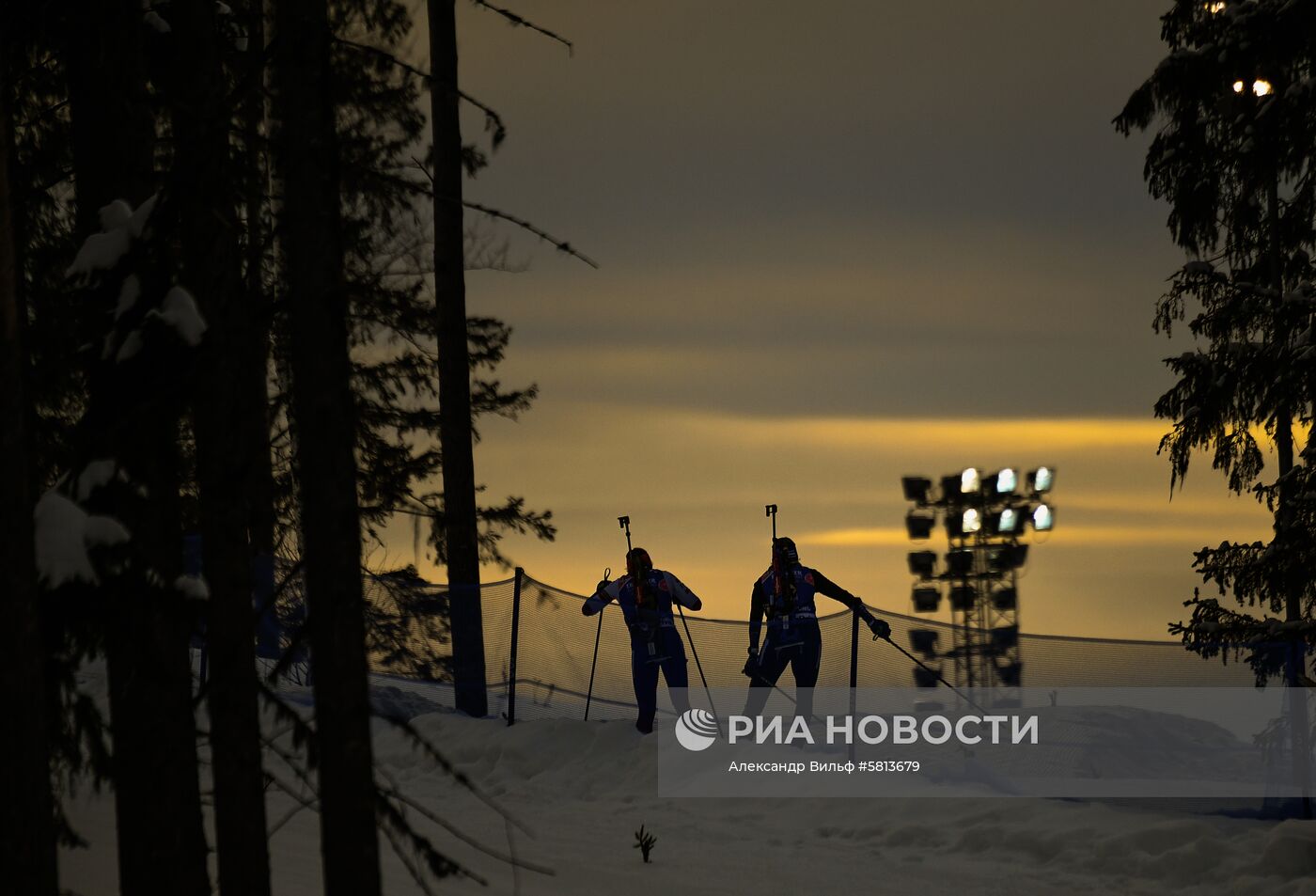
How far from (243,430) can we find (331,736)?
1.75m

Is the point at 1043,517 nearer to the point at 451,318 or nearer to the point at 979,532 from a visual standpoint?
the point at 979,532

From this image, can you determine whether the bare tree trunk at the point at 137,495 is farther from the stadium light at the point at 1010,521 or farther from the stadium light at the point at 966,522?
the stadium light at the point at 966,522

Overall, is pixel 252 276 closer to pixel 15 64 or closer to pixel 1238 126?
pixel 15 64

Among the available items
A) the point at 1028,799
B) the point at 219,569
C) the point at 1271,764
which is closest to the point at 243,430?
the point at 219,569

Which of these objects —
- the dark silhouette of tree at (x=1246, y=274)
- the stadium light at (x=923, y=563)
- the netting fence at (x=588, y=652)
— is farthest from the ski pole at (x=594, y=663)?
the stadium light at (x=923, y=563)

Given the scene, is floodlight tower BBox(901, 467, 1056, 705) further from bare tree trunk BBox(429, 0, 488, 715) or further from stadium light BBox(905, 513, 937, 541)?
bare tree trunk BBox(429, 0, 488, 715)

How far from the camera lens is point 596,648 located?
55.7ft

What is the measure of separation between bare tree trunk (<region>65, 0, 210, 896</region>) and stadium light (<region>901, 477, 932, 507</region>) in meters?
21.7

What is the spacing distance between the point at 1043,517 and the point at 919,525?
244 cm

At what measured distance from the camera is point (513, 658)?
1703 centimetres

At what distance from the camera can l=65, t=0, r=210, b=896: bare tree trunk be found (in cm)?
635

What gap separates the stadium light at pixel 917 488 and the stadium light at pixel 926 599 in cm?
175

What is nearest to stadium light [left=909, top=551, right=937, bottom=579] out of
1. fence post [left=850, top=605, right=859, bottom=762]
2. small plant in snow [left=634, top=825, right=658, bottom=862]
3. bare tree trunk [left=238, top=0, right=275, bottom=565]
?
fence post [left=850, top=605, right=859, bottom=762]

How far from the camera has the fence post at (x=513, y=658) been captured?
55.2 feet
